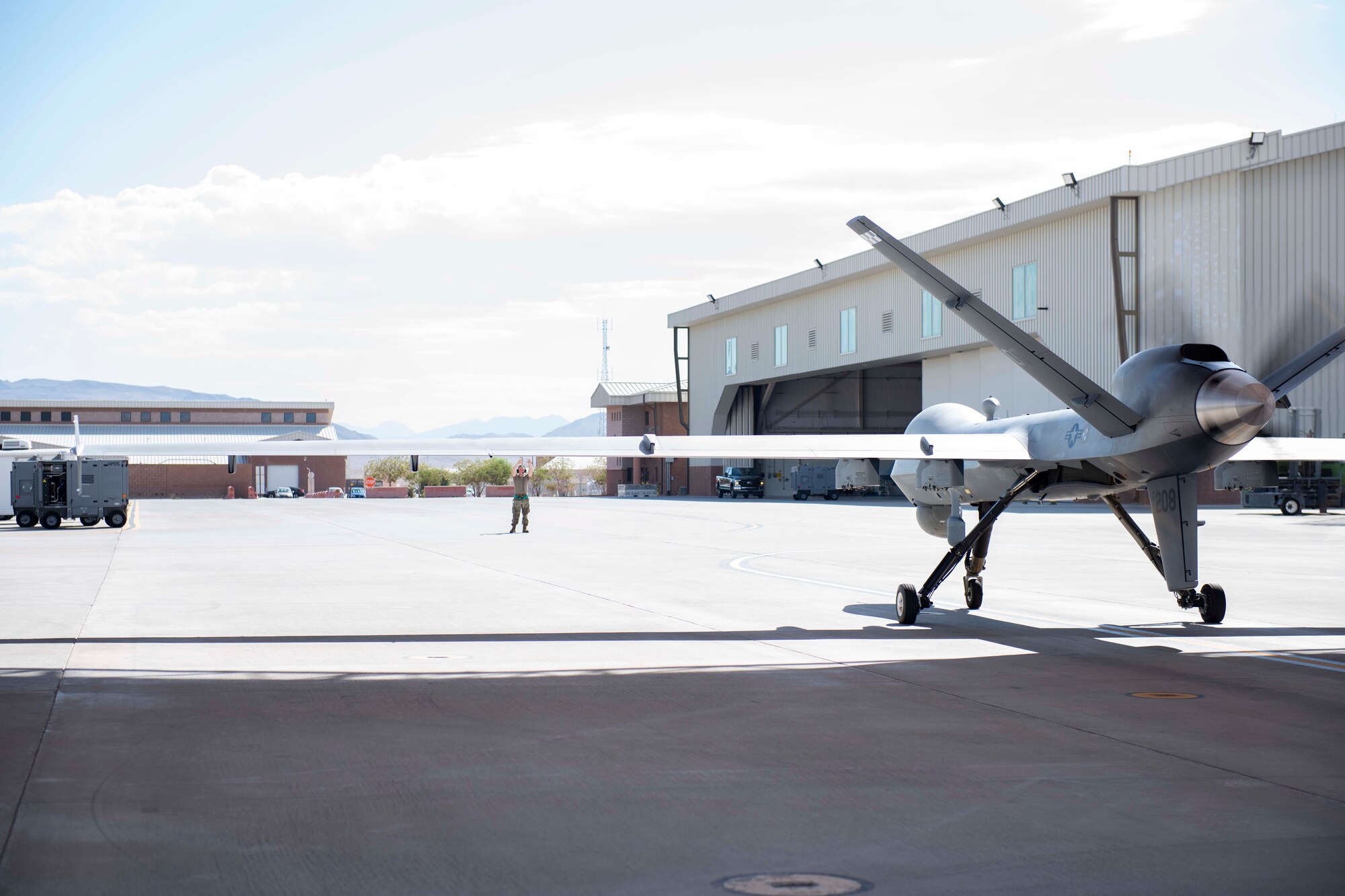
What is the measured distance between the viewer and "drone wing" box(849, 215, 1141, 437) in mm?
12742

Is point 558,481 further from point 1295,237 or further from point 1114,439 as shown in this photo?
point 1114,439

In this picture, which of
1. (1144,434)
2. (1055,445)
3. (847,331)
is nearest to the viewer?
(1144,434)

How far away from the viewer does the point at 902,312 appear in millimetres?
62031

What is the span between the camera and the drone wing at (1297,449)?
14.7 meters

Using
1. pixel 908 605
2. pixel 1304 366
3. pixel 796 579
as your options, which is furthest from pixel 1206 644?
pixel 796 579

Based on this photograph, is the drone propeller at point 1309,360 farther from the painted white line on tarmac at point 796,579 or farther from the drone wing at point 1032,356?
the painted white line on tarmac at point 796,579

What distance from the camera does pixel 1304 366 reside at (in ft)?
43.4

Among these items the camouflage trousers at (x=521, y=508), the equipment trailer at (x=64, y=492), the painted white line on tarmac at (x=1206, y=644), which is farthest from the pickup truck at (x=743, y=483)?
the painted white line on tarmac at (x=1206, y=644)

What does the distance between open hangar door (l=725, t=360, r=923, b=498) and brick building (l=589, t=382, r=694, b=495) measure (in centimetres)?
903

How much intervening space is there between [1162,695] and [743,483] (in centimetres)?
6795

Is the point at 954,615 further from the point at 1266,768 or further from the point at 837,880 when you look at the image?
the point at 837,880

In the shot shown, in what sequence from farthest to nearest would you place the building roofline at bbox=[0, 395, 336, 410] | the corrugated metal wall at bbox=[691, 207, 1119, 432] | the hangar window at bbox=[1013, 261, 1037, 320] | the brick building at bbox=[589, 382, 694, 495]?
the building roofline at bbox=[0, 395, 336, 410] → the brick building at bbox=[589, 382, 694, 495] → the hangar window at bbox=[1013, 261, 1037, 320] → the corrugated metal wall at bbox=[691, 207, 1119, 432]

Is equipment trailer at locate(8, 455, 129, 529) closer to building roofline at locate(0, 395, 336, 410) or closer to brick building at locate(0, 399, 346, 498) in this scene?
brick building at locate(0, 399, 346, 498)

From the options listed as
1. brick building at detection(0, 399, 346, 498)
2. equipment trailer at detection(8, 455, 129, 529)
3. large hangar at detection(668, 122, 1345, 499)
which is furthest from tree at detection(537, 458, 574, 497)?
equipment trailer at detection(8, 455, 129, 529)
